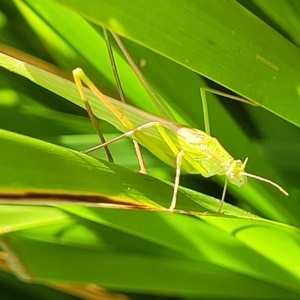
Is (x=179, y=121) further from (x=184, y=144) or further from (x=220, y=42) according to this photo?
(x=220, y=42)

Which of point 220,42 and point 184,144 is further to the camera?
point 184,144

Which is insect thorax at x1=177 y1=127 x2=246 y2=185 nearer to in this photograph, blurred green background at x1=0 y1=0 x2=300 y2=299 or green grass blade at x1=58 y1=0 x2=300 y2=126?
blurred green background at x1=0 y1=0 x2=300 y2=299

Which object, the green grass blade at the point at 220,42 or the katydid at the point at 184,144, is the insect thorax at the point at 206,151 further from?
the green grass blade at the point at 220,42

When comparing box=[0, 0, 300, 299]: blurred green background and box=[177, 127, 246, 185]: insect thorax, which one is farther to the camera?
box=[177, 127, 246, 185]: insect thorax

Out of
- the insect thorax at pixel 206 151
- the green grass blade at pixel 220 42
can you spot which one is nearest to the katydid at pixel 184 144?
the insect thorax at pixel 206 151

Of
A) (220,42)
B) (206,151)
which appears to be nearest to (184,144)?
(206,151)

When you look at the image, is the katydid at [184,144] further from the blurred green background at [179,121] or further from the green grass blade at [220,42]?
the green grass blade at [220,42]

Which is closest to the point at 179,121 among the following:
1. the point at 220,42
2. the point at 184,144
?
the point at 184,144

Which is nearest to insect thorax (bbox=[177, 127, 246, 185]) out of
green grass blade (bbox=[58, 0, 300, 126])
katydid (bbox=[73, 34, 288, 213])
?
katydid (bbox=[73, 34, 288, 213])

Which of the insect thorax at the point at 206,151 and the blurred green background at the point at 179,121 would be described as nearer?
the blurred green background at the point at 179,121
